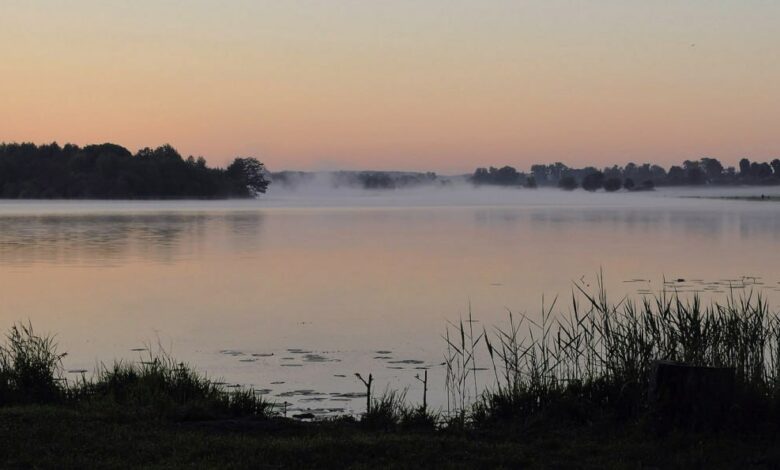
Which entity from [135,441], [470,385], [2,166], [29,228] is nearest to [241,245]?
[29,228]

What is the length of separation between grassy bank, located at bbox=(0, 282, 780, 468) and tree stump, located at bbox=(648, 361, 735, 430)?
19 mm

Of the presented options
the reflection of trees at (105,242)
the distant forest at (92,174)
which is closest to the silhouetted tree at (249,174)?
the distant forest at (92,174)

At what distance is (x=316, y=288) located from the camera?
878 inches

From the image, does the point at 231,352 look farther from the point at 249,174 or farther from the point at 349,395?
the point at 249,174

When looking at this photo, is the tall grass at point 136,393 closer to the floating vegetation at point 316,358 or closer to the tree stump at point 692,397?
the floating vegetation at point 316,358

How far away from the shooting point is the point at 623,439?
785 centimetres

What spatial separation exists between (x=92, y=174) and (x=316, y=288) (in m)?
136

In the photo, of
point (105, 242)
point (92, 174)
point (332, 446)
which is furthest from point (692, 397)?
point (92, 174)

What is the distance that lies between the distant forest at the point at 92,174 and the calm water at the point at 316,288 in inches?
4415

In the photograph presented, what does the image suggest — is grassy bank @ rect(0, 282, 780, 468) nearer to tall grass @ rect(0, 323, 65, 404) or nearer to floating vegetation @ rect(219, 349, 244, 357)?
tall grass @ rect(0, 323, 65, 404)

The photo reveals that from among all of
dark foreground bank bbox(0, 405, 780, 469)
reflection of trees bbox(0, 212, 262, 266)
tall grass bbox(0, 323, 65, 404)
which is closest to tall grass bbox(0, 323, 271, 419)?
tall grass bbox(0, 323, 65, 404)

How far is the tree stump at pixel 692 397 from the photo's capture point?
7.86m

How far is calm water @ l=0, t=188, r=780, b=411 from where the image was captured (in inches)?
523

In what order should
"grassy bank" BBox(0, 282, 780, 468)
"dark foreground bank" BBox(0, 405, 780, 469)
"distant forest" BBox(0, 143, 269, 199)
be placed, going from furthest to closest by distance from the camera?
"distant forest" BBox(0, 143, 269, 199)
"grassy bank" BBox(0, 282, 780, 468)
"dark foreground bank" BBox(0, 405, 780, 469)
